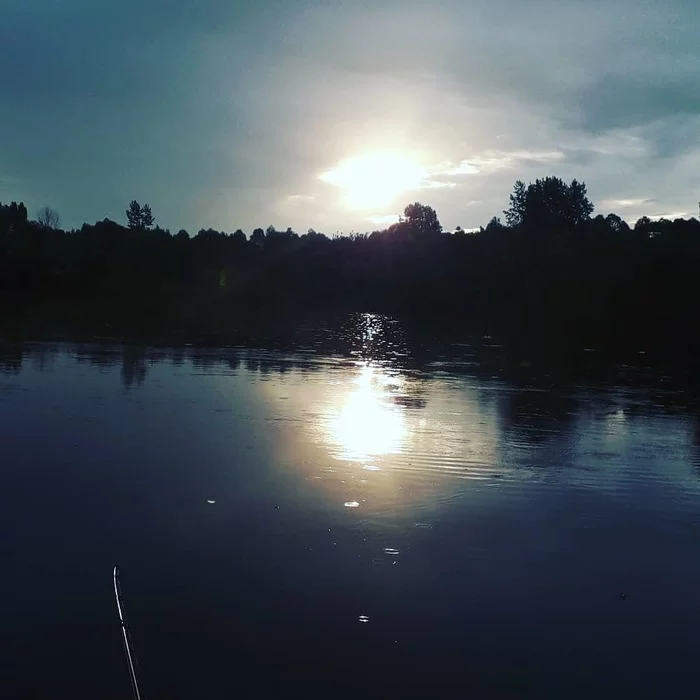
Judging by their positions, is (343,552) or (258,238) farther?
(258,238)

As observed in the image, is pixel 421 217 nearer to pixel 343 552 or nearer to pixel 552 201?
pixel 552 201

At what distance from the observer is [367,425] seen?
13.6 metres

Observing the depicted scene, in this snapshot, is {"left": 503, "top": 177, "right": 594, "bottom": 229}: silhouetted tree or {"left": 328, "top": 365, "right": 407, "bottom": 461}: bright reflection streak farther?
{"left": 503, "top": 177, "right": 594, "bottom": 229}: silhouetted tree

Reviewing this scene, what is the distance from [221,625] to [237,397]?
10.4 m

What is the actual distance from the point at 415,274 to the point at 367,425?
73.2 metres

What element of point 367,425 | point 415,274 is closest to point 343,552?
point 367,425

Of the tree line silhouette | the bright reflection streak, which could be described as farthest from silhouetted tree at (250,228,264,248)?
the bright reflection streak

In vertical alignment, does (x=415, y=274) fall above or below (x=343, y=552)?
above

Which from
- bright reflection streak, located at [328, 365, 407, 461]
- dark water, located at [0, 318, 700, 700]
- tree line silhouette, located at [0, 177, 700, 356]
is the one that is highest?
tree line silhouette, located at [0, 177, 700, 356]

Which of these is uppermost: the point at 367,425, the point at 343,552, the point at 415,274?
the point at 415,274

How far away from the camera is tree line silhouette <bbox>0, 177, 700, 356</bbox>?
192 feet

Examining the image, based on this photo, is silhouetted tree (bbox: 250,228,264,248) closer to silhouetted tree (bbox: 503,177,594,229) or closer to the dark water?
silhouetted tree (bbox: 503,177,594,229)

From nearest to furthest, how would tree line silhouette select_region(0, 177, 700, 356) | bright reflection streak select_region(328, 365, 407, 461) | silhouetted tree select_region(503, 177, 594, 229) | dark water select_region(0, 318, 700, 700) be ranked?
dark water select_region(0, 318, 700, 700) → bright reflection streak select_region(328, 365, 407, 461) → tree line silhouette select_region(0, 177, 700, 356) → silhouetted tree select_region(503, 177, 594, 229)

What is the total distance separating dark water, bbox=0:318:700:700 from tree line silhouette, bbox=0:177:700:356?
2792 cm
